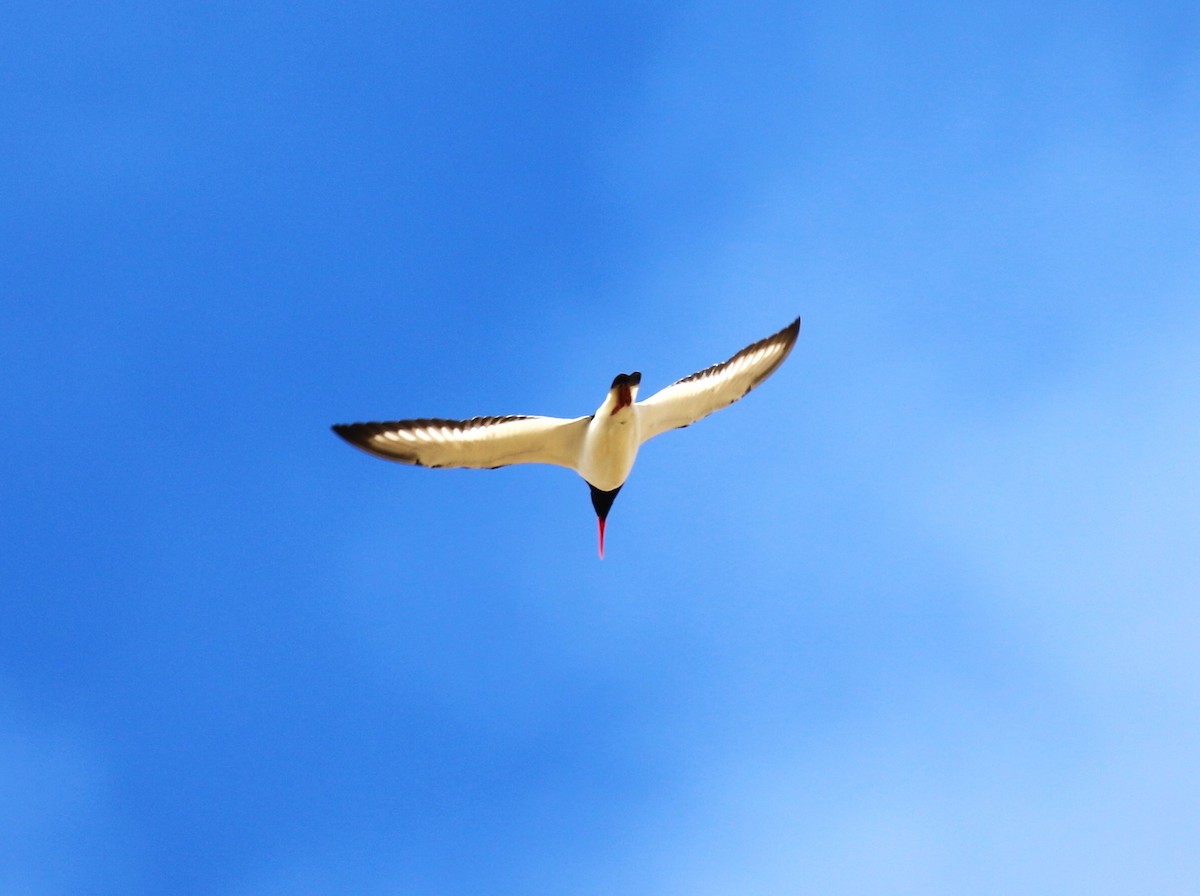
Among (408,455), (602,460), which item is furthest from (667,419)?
(408,455)

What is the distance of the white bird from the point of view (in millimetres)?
16750

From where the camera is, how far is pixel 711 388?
60.6 feet

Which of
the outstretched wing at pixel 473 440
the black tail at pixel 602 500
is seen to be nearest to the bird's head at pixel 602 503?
the black tail at pixel 602 500

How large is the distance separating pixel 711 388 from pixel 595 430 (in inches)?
71.2

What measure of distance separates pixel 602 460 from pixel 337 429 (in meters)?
4.07

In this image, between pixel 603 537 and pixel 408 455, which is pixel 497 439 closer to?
pixel 408 455

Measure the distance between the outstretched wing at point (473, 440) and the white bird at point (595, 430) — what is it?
0.5 inches

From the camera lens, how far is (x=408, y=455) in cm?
1677

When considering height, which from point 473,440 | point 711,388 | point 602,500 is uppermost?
point 711,388

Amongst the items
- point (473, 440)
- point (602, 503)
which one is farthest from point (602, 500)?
point (473, 440)

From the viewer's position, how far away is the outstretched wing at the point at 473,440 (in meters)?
16.5

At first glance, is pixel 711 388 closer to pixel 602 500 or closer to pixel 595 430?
pixel 595 430

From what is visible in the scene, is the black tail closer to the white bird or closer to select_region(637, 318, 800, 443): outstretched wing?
the white bird

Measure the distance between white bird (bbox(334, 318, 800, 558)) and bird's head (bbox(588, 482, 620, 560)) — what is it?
0.8 inches
